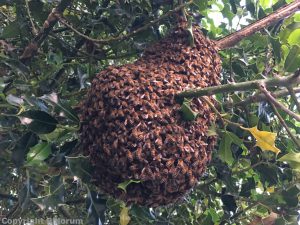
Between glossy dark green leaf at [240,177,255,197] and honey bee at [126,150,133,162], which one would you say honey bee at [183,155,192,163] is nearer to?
honey bee at [126,150,133,162]

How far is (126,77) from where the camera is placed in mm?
1810

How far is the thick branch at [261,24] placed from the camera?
7.44ft

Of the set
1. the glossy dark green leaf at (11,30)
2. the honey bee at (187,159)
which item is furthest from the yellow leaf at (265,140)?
the glossy dark green leaf at (11,30)

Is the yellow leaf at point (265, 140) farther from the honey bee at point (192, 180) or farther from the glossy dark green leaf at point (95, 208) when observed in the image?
the glossy dark green leaf at point (95, 208)

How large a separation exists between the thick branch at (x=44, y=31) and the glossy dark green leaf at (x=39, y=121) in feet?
1.46

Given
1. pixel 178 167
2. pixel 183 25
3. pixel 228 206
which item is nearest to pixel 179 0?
pixel 183 25

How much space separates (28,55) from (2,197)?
0.78 meters

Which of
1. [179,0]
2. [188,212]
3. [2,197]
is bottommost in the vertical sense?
[188,212]

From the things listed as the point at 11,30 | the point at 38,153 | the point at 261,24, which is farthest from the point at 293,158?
the point at 11,30

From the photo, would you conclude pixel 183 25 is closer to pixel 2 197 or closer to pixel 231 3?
pixel 231 3

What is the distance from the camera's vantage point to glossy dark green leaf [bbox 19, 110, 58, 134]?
5.83 ft

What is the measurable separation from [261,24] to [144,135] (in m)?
0.95

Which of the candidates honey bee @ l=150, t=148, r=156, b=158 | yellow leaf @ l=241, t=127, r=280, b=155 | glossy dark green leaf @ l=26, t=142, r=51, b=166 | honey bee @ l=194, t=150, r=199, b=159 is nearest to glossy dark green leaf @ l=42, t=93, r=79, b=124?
glossy dark green leaf @ l=26, t=142, r=51, b=166

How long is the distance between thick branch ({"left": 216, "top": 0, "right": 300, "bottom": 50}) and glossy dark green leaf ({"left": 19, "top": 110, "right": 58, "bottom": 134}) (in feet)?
3.05
